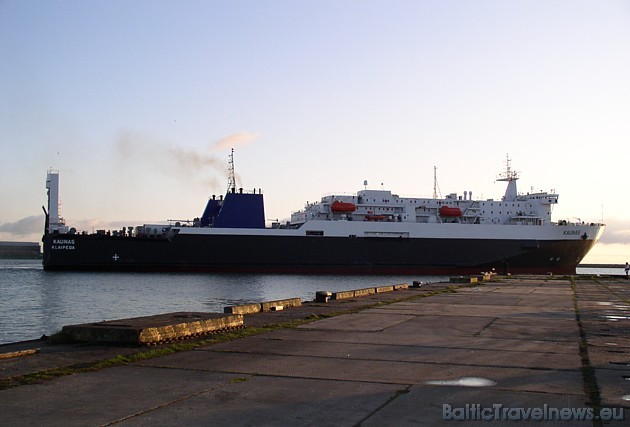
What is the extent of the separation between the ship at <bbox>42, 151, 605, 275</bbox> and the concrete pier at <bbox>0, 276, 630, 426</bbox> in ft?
130

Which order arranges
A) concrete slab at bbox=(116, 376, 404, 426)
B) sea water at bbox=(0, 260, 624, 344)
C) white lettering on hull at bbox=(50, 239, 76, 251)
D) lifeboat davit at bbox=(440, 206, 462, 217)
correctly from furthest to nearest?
1. lifeboat davit at bbox=(440, 206, 462, 217)
2. white lettering on hull at bbox=(50, 239, 76, 251)
3. sea water at bbox=(0, 260, 624, 344)
4. concrete slab at bbox=(116, 376, 404, 426)

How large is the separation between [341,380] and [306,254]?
43971 mm

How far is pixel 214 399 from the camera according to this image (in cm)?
496

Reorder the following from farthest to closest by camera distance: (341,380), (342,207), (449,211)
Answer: (449,211)
(342,207)
(341,380)

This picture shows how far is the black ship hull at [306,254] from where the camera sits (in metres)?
48.6

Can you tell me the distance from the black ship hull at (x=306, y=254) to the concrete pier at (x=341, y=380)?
130ft

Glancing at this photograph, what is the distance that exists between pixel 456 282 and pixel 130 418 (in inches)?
939

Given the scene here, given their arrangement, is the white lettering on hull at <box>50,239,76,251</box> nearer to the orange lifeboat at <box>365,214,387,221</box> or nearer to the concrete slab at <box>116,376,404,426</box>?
the orange lifeboat at <box>365,214,387,221</box>

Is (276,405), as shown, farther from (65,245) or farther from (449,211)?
(449,211)

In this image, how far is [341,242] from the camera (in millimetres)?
49906

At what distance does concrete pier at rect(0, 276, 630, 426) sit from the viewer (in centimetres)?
454

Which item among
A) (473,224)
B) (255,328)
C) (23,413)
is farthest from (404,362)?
(473,224)

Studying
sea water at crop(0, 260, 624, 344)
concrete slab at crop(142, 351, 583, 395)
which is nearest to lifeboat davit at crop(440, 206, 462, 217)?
sea water at crop(0, 260, 624, 344)

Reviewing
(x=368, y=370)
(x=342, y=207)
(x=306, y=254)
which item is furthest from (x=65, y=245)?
(x=368, y=370)
